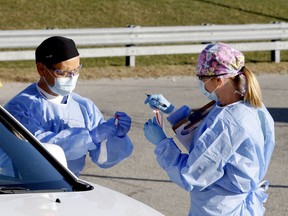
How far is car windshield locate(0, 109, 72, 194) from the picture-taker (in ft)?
14.9

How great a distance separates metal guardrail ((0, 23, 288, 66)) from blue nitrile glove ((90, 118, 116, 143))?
1058 centimetres

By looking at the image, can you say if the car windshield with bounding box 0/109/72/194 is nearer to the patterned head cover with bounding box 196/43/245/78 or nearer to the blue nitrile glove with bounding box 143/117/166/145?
the blue nitrile glove with bounding box 143/117/166/145

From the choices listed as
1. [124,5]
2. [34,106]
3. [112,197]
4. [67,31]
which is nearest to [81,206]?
[112,197]

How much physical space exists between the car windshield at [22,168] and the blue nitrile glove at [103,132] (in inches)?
31.6

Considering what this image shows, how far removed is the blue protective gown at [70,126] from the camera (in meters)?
5.55

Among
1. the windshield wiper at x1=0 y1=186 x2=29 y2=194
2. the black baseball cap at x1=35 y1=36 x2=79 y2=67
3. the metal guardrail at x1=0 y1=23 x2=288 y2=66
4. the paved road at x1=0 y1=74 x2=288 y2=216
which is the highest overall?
the black baseball cap at x1=35 y1=36 x2=79 y2=67

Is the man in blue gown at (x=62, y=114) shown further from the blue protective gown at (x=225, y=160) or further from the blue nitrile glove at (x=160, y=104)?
the blue protective gown at (x=225, y=160)

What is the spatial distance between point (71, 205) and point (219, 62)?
4.20 ft

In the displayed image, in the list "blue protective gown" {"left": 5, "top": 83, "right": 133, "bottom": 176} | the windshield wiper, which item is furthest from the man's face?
the windshield wiper

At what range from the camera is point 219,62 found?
200 inches

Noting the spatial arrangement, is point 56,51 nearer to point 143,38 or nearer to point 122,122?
point 122,122

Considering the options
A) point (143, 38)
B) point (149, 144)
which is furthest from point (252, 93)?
point (143, 38)

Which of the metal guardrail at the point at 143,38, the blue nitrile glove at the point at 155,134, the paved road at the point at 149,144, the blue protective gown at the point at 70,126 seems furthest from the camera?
the metal guardrail at the point at 143,38

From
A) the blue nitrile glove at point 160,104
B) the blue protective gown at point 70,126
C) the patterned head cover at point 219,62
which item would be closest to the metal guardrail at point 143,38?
the blue protective gown at point 70,126
